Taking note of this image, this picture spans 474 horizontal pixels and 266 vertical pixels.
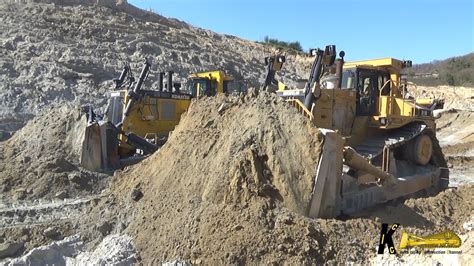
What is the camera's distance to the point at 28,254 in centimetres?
589

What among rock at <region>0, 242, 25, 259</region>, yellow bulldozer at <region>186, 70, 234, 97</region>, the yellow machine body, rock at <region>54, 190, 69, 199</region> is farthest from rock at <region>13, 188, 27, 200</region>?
yellow bulldozer at <region>186, 70, 234, 97</region>

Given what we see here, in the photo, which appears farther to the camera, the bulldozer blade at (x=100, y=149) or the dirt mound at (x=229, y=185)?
the bulldozer blade at (x=100, y=149)

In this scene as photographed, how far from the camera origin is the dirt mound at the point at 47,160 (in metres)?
9.45

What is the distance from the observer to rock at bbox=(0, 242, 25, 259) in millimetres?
6137

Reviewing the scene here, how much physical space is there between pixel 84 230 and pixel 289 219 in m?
2.72

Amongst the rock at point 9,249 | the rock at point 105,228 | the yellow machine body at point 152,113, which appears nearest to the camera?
the rock at point 9,249

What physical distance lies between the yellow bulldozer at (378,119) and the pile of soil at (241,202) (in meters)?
1.23

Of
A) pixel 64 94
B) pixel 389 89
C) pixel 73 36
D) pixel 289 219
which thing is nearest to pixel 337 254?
pixel 289 219

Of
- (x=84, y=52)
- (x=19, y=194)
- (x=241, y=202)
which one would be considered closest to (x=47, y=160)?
(x=19, y=194)

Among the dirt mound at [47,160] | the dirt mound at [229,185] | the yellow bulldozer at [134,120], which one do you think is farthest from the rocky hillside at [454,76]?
the dirt mound at [229,185]

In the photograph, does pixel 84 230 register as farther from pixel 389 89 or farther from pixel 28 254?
pixel 389 89

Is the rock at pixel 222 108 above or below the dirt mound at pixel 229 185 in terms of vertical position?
above

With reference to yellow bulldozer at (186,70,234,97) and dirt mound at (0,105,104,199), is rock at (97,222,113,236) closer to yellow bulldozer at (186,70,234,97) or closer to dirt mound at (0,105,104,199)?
dirt mound at (0,105,104,199)

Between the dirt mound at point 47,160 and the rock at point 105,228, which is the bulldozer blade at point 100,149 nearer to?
the dirt mound at point 47,160
